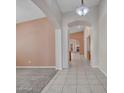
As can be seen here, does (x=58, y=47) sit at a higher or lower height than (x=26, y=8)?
lower

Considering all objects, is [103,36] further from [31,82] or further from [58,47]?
[31,82]

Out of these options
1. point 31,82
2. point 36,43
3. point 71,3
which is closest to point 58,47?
point 36,43

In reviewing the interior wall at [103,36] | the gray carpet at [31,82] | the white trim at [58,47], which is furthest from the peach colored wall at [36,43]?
the interior wall at [103,36]

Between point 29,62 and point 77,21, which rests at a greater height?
point 77,21

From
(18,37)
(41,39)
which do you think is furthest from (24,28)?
(41,39)

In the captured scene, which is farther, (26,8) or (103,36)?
(103,36)

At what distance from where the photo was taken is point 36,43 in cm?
903

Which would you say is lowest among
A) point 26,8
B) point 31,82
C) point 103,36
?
point 31,82

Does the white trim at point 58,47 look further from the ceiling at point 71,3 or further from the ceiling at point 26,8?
the ceiling at point 26,8

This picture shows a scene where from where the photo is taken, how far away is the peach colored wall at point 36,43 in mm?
8875

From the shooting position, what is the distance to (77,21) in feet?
30.1

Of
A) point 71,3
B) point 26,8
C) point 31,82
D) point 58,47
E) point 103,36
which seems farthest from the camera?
point 58,47
